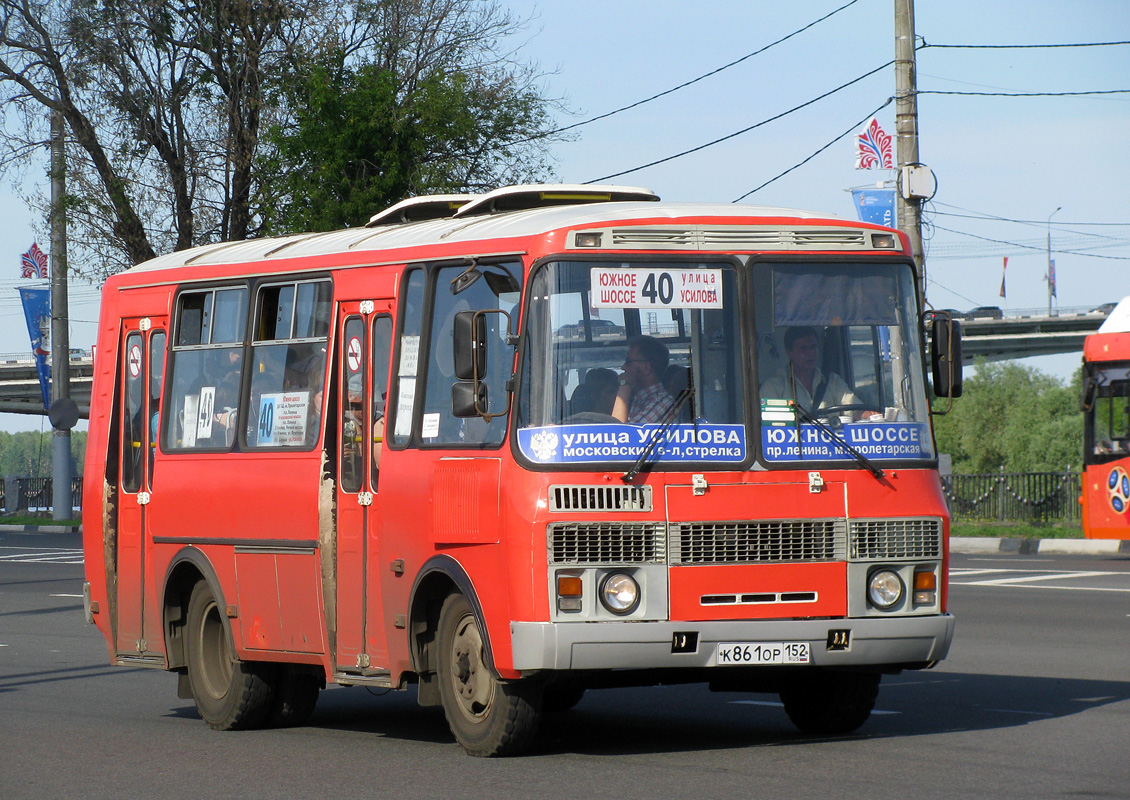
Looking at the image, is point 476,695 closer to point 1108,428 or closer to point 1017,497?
point 1108,428

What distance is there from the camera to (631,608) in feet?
26.6

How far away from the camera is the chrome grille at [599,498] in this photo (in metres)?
8.10

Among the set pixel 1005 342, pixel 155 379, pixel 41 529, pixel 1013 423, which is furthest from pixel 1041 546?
pixel 1005 342

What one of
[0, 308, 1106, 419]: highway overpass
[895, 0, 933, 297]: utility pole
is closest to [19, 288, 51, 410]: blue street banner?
[895, 0, 933, 297]: utility pole

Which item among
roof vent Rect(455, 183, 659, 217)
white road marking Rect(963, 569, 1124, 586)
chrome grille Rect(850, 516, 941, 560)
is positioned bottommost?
white road marking Rect(963, 569, 1124, 586)

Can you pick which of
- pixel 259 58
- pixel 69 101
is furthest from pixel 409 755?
pixel 69 101

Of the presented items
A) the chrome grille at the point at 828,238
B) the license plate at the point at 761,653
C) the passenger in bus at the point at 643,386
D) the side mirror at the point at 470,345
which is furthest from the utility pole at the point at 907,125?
the side mirror at the point at 470,345

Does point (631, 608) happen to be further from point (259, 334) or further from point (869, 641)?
point (259, 334)

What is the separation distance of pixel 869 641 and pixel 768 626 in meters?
0.52

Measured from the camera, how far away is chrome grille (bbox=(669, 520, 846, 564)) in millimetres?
8211

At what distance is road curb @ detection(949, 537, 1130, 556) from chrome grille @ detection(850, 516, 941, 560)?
19737mm

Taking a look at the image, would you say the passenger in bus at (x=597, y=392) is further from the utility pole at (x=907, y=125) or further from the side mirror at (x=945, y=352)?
the utility pole at (x=907, y=125)

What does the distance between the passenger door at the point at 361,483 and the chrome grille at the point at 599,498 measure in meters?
1.52

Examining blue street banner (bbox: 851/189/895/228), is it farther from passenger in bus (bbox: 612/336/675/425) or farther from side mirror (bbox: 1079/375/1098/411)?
passenger in bus (bbox: 612/336/675/425)
